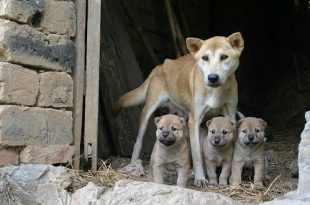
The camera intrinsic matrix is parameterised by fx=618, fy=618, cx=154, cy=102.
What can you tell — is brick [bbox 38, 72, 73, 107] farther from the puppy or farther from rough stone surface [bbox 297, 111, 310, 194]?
rough stone surface [bbox 297, 111, 310, 194]

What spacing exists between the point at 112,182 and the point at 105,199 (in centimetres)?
87

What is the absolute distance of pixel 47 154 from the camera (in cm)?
540

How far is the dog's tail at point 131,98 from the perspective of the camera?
7.19 m

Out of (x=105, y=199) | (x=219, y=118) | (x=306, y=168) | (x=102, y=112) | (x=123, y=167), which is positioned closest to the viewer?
(x=306, y=168)

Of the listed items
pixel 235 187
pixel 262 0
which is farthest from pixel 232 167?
pixel 262 0

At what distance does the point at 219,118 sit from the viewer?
19.8 ft

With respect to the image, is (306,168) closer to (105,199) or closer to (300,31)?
(105,199)

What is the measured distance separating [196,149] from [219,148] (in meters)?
0.24

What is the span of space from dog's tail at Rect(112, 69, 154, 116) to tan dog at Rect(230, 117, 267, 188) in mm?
1652

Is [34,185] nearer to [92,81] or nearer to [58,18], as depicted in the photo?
[92,81]

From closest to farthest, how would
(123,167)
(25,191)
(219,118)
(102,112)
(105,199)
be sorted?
(105,199), (25,191), (219,118), (123,167), (102,112)

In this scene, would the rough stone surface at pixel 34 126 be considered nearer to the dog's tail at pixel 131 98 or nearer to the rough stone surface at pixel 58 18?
the rough stone surface at pixel 58 18

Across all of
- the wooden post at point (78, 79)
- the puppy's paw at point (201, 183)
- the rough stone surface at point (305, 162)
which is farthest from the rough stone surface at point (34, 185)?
the rough stone surface at point (305, 162)

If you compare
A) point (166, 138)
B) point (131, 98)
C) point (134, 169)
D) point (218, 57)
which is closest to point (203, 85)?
point (218, 57)
